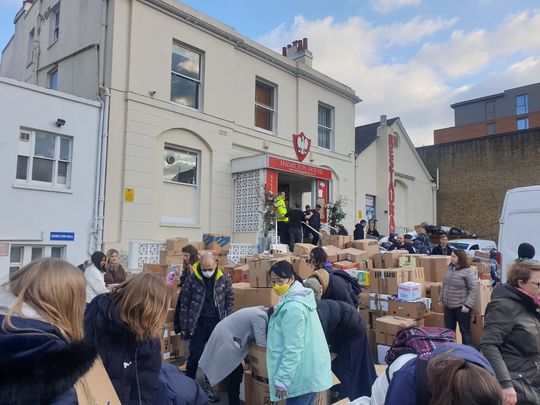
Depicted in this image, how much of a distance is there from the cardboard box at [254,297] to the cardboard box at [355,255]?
3325 millimetres

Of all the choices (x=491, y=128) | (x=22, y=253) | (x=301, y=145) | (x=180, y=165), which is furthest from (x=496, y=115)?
(x=22, y=253)

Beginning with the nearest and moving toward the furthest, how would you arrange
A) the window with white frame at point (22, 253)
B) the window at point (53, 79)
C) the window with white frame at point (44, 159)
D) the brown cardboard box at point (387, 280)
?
the brown cardboard box at point (387, 280)
the window with white frame at point (22, 253)
the window with white frame at point (44, 159)
the window at point (53, 79)

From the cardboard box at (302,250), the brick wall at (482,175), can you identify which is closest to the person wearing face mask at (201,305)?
the cardboard box at (302,250)

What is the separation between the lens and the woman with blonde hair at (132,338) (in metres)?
2.41

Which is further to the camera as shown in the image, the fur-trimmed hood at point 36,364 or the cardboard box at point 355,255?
the cardboard box at point 355,255

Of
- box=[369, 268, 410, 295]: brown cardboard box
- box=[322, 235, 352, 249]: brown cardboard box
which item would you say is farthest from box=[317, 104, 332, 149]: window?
box=[369, 268, 410, 295]: brown cardboard box

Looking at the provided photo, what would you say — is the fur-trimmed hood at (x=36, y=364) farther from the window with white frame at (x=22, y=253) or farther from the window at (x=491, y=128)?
the window at (x=491, y=128)

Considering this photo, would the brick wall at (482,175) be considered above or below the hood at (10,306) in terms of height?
above

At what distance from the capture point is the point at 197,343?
517cm

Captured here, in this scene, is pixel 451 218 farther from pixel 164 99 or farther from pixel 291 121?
pixel 164 99

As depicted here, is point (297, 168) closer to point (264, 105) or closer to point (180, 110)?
point (264, 105)

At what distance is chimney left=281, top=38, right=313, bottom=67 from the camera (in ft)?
59.3

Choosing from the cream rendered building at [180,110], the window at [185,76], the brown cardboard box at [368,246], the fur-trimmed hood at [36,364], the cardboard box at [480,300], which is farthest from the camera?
the window at [185,76]

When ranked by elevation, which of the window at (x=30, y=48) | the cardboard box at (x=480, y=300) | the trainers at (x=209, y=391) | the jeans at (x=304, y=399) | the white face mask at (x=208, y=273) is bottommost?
the trainers at (x=209, y=391)
